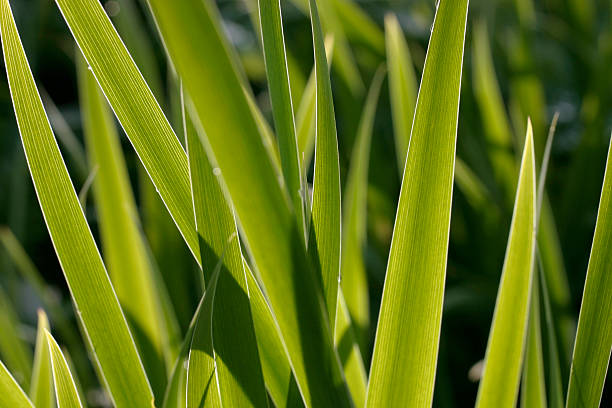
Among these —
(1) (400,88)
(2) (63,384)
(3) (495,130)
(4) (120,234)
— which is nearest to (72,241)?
(2) (63,384)

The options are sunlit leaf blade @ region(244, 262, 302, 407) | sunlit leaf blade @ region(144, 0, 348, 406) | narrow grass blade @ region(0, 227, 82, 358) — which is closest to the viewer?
sunlit leaf blade @ region(144, 0, 348, 406)

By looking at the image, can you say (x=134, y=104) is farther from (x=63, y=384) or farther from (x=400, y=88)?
(x=400, y=88)

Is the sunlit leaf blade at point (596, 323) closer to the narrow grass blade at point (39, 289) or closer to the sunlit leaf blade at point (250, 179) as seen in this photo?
the sunlit leaf blade at point (250, 179)

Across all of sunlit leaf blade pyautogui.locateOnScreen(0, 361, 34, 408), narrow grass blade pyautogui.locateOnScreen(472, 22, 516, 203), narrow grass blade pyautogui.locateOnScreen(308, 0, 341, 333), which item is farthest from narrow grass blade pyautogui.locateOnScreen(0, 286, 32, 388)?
narrow grass blade pyautogui.locateOnScreen(472, 22, 516, 203)

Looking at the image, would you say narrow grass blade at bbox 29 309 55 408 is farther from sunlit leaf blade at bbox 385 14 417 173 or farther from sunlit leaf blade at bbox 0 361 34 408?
sunlit leaf blade at bbox 385 14 417 173

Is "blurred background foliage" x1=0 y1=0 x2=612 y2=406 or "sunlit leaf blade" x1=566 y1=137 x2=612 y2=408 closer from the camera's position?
"sunlit leaf blade" x1=566 y1=137 x2=612 y2=408

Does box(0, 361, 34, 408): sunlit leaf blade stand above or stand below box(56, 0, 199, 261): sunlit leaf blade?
below
